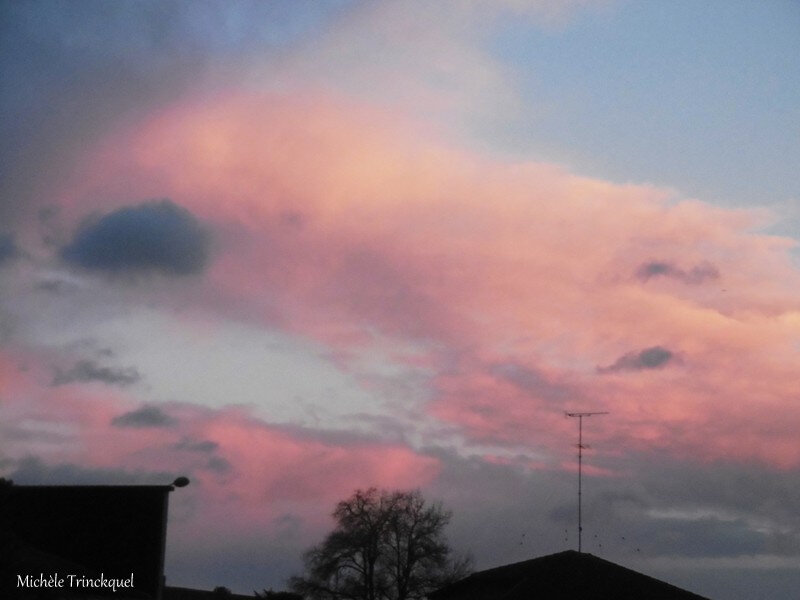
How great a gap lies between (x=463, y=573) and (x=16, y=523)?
155ft

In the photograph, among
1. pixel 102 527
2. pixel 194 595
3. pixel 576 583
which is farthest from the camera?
pixel 194 595

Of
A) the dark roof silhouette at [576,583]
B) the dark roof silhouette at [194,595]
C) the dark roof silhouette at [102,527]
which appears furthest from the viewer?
the dark roof silhouette at [194,595]

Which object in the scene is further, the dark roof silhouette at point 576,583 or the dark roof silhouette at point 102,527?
the dark roof silhouette at point 576,583

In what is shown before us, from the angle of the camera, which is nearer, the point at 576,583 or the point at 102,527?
the point at 102,527

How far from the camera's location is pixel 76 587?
32.2 meters

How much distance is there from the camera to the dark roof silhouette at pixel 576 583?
152ft

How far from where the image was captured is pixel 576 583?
47.2 meters

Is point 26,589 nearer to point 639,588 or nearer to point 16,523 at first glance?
point 16,523

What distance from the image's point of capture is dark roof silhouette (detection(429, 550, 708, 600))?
46.3 meters

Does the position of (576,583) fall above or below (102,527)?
below

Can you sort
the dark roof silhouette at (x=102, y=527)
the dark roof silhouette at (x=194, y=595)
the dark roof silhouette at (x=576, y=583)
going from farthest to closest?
the dark roof silhouette at (x=194, y=595), the dark roof silhouette at (x=576, y=583), the dark roof silhouette at (x=102, y=527)

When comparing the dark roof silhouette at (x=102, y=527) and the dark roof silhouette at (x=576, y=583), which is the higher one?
the dark roof silhouette at (x=102, y=527)

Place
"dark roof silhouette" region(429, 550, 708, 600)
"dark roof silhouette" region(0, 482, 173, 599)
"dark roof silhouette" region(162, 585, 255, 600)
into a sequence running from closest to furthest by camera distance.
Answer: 1. "dark roof silhouette" region(0, 482, 173, 599)
2. "dark roof silhouette" region(429, 550, 708, 600)
3. "dark roof silhouette" region(162, 585, 255, 600)

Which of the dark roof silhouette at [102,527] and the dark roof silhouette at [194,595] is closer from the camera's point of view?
the dark roof silhouette at [102,527]
